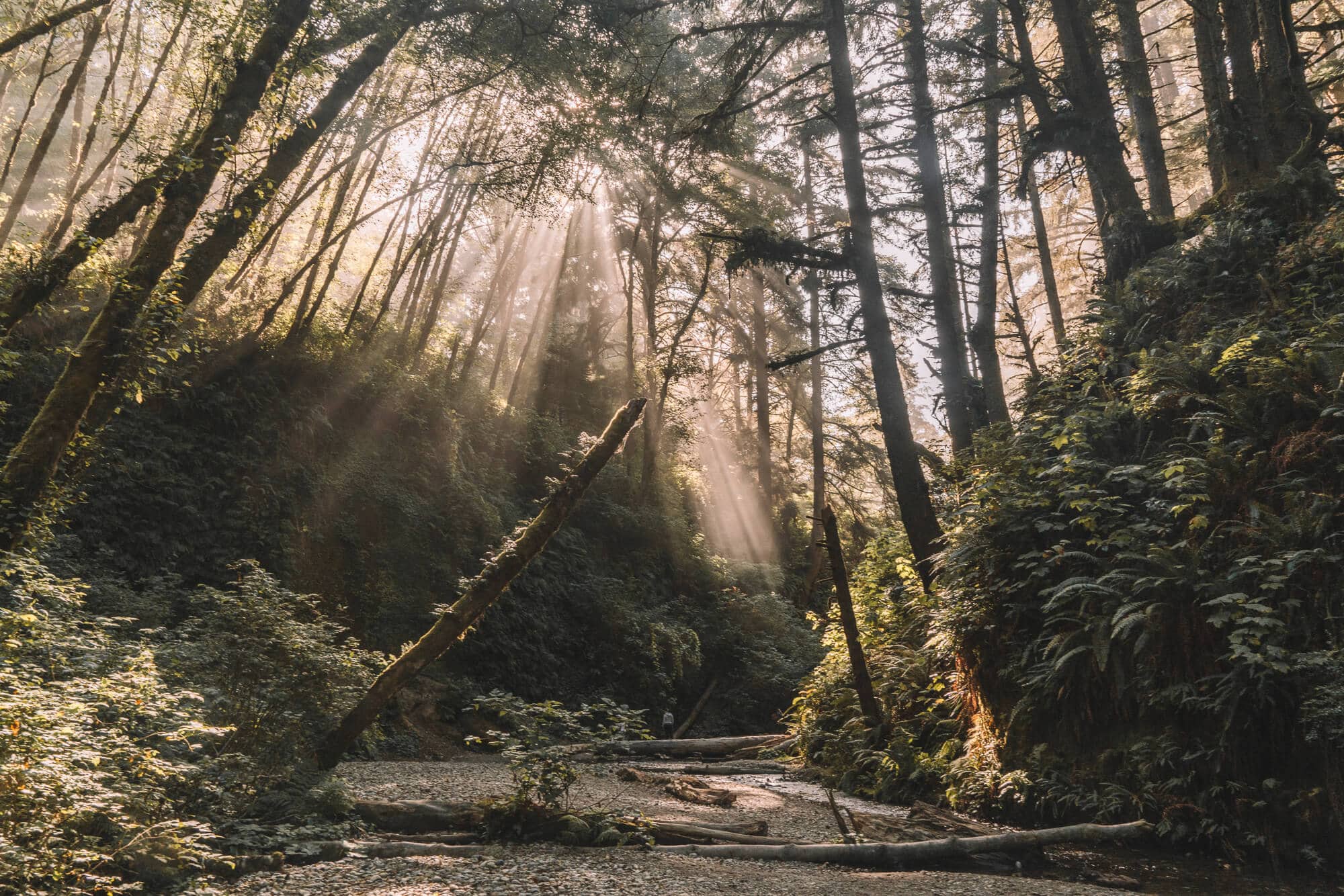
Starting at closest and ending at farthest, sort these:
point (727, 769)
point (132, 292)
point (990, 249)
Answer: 1. point (132, 292)
2. point (727, 769)
3. point (990, 249)

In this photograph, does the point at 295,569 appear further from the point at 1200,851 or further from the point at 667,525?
the point at 1200,851

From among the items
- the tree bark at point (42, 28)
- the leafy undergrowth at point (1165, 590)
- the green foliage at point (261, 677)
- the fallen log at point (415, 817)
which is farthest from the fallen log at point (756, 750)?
the tree bark at point (42, 28)

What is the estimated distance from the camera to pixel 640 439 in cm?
2356

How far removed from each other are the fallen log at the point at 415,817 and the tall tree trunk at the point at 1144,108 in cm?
1376

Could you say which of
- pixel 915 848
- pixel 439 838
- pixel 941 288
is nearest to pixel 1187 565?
pixel 915 848

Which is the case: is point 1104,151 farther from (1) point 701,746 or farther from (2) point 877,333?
(1) point 701,746

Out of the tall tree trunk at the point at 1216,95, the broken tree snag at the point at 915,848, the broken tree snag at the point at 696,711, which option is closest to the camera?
the broken tree snag at the point at 915,848

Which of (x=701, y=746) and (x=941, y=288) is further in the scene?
(x=701, y=746)

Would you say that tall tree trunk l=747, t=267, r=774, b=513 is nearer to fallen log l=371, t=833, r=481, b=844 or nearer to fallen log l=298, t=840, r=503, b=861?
fallen log l=371, t=833, r=481, b=844

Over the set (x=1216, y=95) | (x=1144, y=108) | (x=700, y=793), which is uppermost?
(x=1144, y=108)

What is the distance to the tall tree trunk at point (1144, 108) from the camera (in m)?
12.6

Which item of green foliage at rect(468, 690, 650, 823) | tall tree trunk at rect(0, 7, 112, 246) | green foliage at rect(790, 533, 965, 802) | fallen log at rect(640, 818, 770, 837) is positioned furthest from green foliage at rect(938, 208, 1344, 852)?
tall tree trunk at rect(0, 7, 112, 246)

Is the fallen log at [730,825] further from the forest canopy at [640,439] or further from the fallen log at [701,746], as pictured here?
the fallen log at [701,746]

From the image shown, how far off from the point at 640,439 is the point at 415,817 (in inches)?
707
